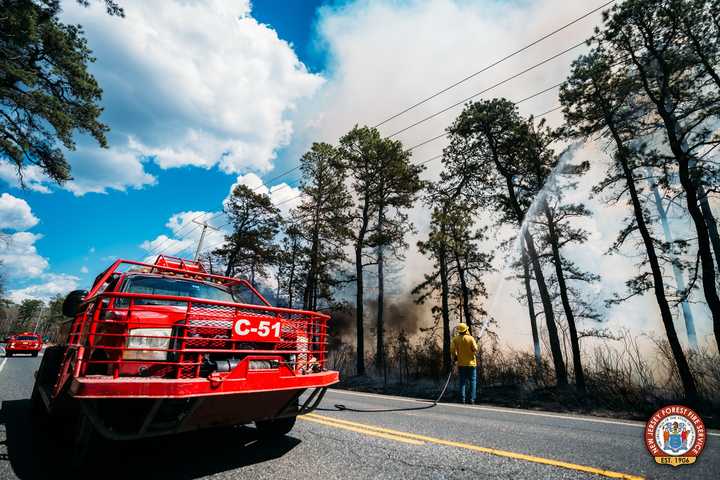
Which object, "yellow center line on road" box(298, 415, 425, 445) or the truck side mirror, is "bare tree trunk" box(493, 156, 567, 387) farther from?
the truck side mirror

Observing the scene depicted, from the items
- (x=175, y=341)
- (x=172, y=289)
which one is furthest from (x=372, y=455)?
(x=172, y=289)

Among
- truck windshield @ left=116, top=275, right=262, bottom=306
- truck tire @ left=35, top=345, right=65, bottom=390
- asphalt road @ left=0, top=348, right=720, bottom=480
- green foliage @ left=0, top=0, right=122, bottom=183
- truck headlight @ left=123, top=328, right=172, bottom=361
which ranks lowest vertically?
asphalt road @ left=0, top=348, right=720, bottom=480

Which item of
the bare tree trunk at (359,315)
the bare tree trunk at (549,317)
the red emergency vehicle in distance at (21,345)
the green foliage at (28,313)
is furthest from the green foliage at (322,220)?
the green foliage at (28,313)

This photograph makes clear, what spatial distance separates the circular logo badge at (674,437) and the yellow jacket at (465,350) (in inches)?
183

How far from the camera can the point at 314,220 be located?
75.2 ft

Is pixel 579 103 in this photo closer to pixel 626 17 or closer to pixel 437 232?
pixel 626 17

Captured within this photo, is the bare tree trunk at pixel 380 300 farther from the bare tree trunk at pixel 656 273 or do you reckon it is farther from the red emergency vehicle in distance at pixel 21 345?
the red emergency vehicle in distance at pixel 21 345

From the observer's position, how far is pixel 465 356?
8695mm

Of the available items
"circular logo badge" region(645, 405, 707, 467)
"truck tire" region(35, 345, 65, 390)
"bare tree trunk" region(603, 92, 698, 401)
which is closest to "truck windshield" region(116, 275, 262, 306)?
"truck tire" region(35, 345, 65, 390)

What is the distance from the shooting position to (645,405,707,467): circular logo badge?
3.28 m

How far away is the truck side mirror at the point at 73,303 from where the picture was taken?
135 inches

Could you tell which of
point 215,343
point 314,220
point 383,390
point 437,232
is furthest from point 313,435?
point 314,220

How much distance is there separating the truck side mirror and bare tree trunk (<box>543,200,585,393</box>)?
13888 mm

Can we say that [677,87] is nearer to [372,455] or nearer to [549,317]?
[549,317]
